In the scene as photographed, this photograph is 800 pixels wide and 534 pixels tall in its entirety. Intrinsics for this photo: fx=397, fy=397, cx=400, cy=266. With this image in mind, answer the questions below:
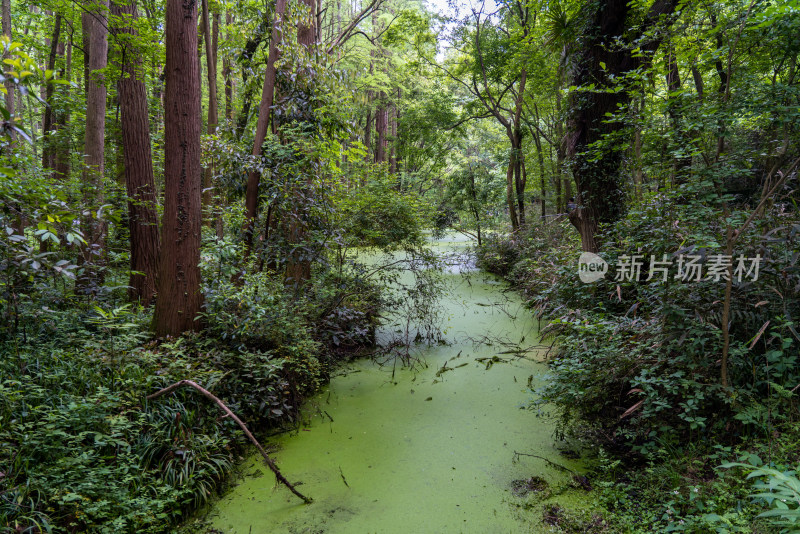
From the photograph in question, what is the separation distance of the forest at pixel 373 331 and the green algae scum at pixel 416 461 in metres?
0.02

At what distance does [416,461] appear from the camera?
2.43 metres

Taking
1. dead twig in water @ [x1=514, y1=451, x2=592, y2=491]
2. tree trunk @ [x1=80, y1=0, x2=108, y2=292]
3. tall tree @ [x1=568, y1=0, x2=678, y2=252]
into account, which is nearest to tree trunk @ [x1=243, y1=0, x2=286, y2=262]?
tree trunk @ [x1=80, y1=0, x2=108, y2=292]

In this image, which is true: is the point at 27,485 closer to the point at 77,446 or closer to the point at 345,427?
the point at 77,446

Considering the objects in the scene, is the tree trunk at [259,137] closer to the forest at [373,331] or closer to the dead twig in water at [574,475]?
Answer: the forest at [373,331]

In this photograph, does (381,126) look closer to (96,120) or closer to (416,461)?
(96,120)

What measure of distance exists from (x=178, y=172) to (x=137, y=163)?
6.08 feet

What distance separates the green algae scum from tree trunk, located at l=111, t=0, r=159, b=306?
2290mm

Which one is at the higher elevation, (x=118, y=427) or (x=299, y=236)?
(x=299, y=236)

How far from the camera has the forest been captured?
6.00 feet

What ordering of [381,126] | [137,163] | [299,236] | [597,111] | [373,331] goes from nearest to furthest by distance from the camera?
[299,236]
[597,111]
[137,163]
[373,331]
[381,126]

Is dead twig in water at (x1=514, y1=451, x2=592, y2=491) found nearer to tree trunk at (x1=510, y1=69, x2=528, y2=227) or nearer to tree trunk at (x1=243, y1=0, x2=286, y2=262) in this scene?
tree trunk at (x1=243, y1=0, x2=286, y2=262)

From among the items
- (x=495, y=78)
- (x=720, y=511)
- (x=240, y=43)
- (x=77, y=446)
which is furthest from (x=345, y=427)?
(x=495, y=78)

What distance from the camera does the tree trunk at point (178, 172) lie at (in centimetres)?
264

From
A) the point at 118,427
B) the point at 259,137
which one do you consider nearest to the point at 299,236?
the point at 259,137
